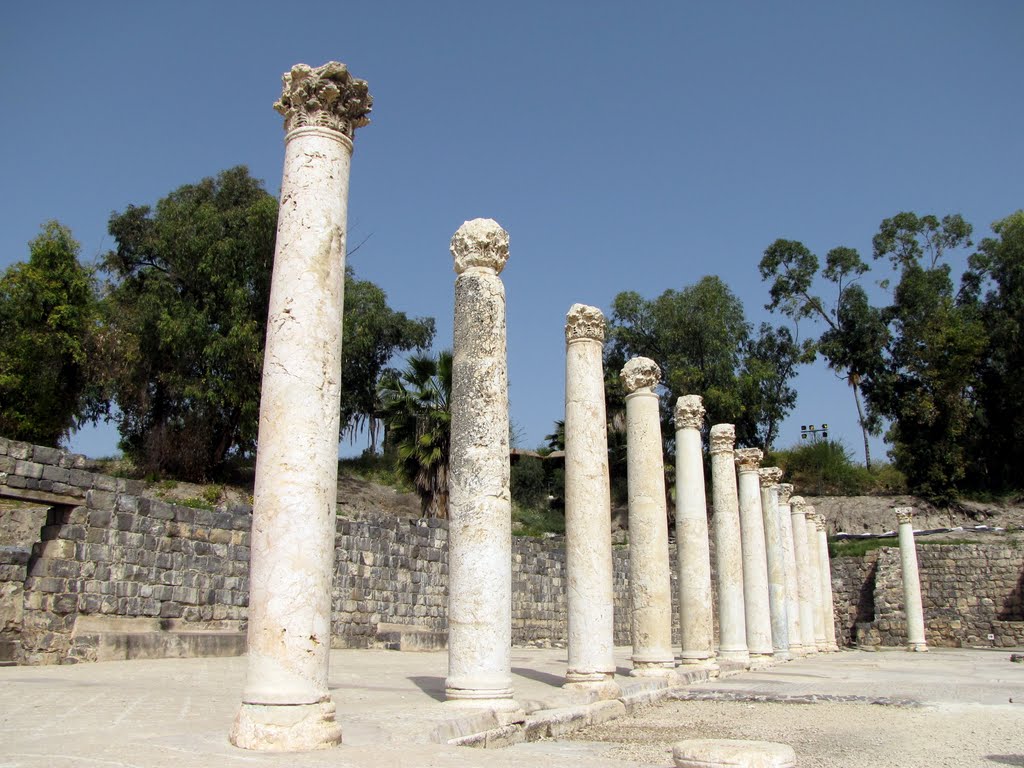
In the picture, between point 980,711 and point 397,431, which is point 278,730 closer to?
point 980,711

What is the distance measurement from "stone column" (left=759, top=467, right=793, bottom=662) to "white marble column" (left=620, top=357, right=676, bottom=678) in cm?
864

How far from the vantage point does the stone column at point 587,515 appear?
941 centimetres

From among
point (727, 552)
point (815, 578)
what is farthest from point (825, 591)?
point (727, 552)

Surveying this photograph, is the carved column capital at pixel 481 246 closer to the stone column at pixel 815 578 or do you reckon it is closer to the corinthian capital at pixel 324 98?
the corinthian capital at pixel 324 98

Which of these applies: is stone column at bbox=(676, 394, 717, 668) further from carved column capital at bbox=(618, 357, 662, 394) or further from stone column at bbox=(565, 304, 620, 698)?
stone column at bbox=(565, 304, 620, 698)

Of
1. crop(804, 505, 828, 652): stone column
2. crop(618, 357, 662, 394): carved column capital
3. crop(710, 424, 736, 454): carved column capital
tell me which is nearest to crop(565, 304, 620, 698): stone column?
crop(618, 357, 662, 394): carved column capital

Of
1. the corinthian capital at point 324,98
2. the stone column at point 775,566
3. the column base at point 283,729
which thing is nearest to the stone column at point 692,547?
the stone column at point 775,566

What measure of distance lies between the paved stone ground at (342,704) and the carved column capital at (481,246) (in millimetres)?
4123

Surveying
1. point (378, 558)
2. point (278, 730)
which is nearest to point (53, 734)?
point (278, 730)

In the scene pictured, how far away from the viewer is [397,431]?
2384 centimetres

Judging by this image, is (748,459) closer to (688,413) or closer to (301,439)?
(688,413)

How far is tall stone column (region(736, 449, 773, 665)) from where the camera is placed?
18.0 m

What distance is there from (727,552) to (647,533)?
208 inches

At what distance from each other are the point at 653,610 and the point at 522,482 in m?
40.1
